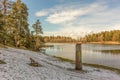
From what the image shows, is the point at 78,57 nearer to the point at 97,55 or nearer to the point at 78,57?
the point at 78,57

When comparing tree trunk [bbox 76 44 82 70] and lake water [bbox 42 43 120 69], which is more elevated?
tree trunk [bbox 76 44 82 70]

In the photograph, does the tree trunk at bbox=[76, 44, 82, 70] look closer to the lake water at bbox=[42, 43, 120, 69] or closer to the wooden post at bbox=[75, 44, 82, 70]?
the wooden post at bbox=[75, 44, 82, 70]

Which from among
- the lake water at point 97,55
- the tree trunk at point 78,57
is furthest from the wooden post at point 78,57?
the lake water at point 97,55

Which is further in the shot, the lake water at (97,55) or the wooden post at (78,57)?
the lake water at (97,55)

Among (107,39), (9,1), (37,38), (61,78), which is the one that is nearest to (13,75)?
(61,78)

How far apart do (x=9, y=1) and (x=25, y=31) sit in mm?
12810

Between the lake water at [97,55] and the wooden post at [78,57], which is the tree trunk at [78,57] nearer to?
the wooden post at [78,57]

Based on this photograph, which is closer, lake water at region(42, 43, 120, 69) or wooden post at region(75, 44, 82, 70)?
wooden post at region(75, 44, 82, 70)

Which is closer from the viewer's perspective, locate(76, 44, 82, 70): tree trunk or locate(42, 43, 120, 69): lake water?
locate(76, 44, 82, 70): tree trunk

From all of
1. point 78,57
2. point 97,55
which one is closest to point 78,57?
point 78,57

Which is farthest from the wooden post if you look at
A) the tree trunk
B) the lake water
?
the lake water

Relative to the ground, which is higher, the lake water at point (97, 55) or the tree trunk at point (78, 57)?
the tree trunk at point (78, 57)

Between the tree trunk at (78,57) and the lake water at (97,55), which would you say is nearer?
the tree trunk at (78,57)

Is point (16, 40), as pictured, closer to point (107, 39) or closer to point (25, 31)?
point (25, 31)
